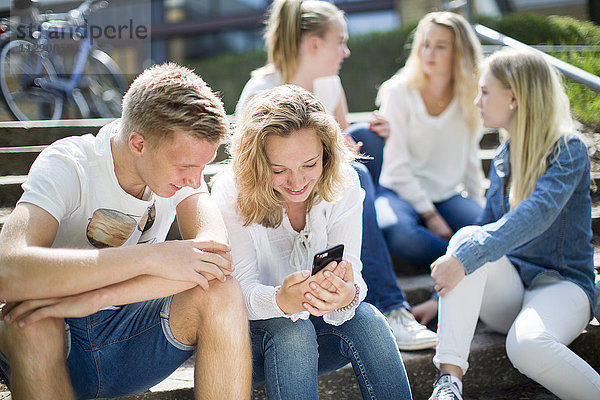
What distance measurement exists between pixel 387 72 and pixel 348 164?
6699 millimetres

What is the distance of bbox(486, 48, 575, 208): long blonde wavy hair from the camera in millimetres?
2367

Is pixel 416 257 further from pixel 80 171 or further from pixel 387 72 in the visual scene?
pixel 387 72

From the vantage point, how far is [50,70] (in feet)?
14.8

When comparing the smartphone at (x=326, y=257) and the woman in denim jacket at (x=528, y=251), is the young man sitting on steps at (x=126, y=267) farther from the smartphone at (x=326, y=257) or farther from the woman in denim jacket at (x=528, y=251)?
the woman in denim jacket at (x=528, y=251)

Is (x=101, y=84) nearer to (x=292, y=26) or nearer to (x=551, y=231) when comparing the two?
(x=292, y=26)

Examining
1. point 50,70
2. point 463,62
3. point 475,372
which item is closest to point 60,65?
point 50,70

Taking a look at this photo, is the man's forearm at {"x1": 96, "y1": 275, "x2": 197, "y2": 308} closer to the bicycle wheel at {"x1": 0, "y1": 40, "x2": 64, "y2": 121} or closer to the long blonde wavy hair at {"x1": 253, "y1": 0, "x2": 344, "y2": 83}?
the long blonde wavy hair at {"x1": 253, "y1": 0, "x2": 344, "y2": 83}

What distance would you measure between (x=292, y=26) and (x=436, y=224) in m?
1.18

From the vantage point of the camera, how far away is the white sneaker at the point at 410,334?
2.33 m

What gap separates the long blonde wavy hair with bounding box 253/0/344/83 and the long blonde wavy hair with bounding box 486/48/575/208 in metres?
Answer: 0.92

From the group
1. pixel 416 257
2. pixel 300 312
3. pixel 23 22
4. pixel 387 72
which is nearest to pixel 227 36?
pixel 387 72

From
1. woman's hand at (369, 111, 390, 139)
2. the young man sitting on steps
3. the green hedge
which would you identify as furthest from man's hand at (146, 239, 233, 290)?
the green hedge

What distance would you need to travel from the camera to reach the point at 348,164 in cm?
212

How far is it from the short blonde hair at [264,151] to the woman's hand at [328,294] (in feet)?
1.04
